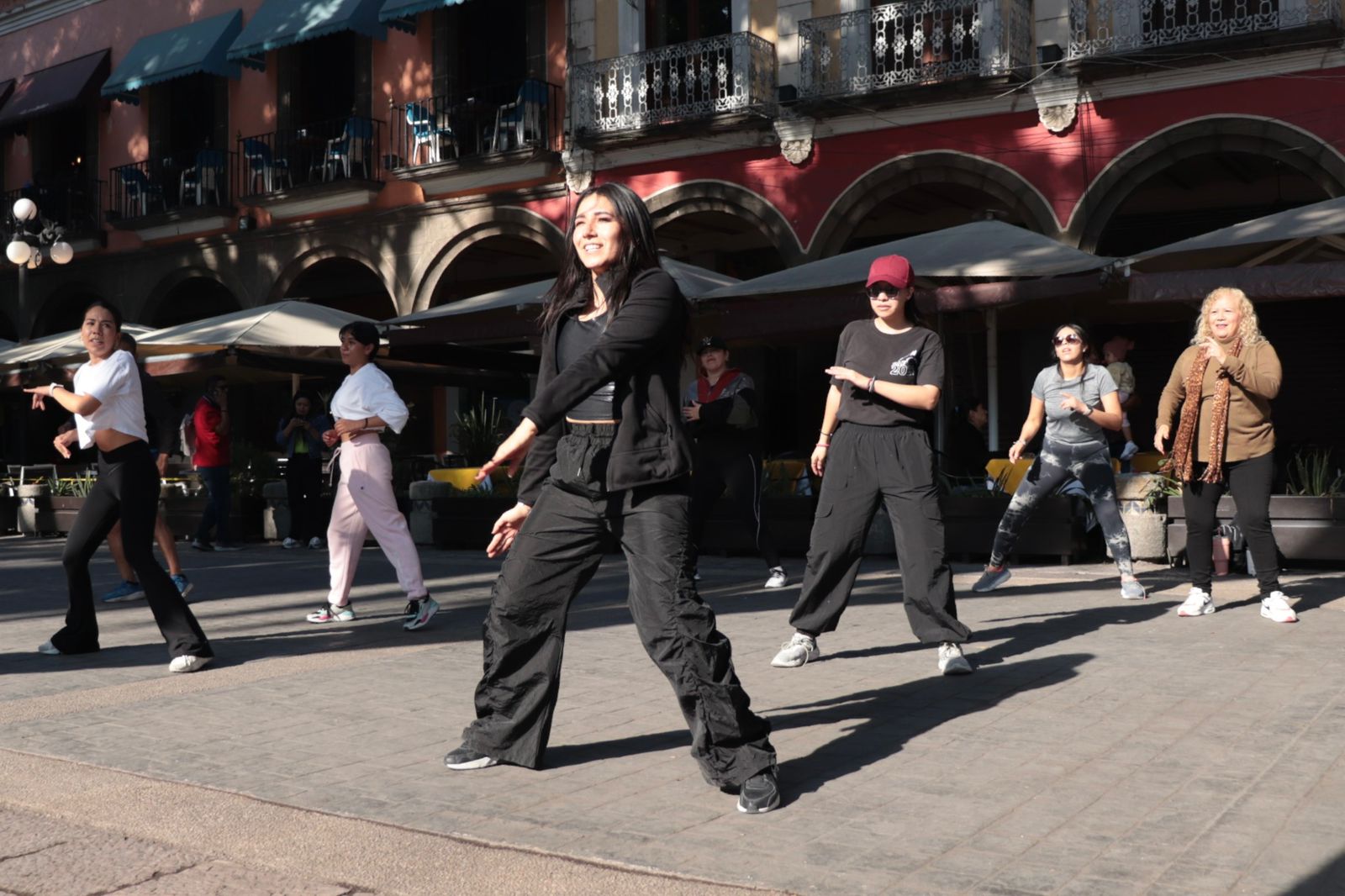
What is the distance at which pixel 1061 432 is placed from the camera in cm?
873

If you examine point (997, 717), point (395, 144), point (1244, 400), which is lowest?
point (997, 717)

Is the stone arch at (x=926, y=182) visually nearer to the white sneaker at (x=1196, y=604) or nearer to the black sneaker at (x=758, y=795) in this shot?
the white sneaker at (x=1196, y=604)

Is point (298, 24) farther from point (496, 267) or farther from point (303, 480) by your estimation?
point (303, 480)

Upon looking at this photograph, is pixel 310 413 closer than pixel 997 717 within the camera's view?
No

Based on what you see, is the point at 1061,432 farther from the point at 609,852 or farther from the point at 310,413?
→ the point at 310,413

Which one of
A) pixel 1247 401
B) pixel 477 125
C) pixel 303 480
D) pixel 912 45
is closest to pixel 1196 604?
pixel 1247 401

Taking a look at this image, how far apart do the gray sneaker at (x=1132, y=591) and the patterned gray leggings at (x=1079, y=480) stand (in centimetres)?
6

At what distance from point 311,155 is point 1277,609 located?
1885 centimetres

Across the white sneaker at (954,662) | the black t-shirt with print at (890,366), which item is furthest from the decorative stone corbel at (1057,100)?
the white sneaker at (954,662)

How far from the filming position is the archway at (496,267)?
2242 cm

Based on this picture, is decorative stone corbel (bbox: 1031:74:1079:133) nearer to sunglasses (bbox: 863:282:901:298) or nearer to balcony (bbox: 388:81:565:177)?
balcony (bbox: 388:81:565:177)

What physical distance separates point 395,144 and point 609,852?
1977 centimetres

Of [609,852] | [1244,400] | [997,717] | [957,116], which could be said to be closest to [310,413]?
[957,116]

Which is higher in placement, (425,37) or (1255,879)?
(425,37)
